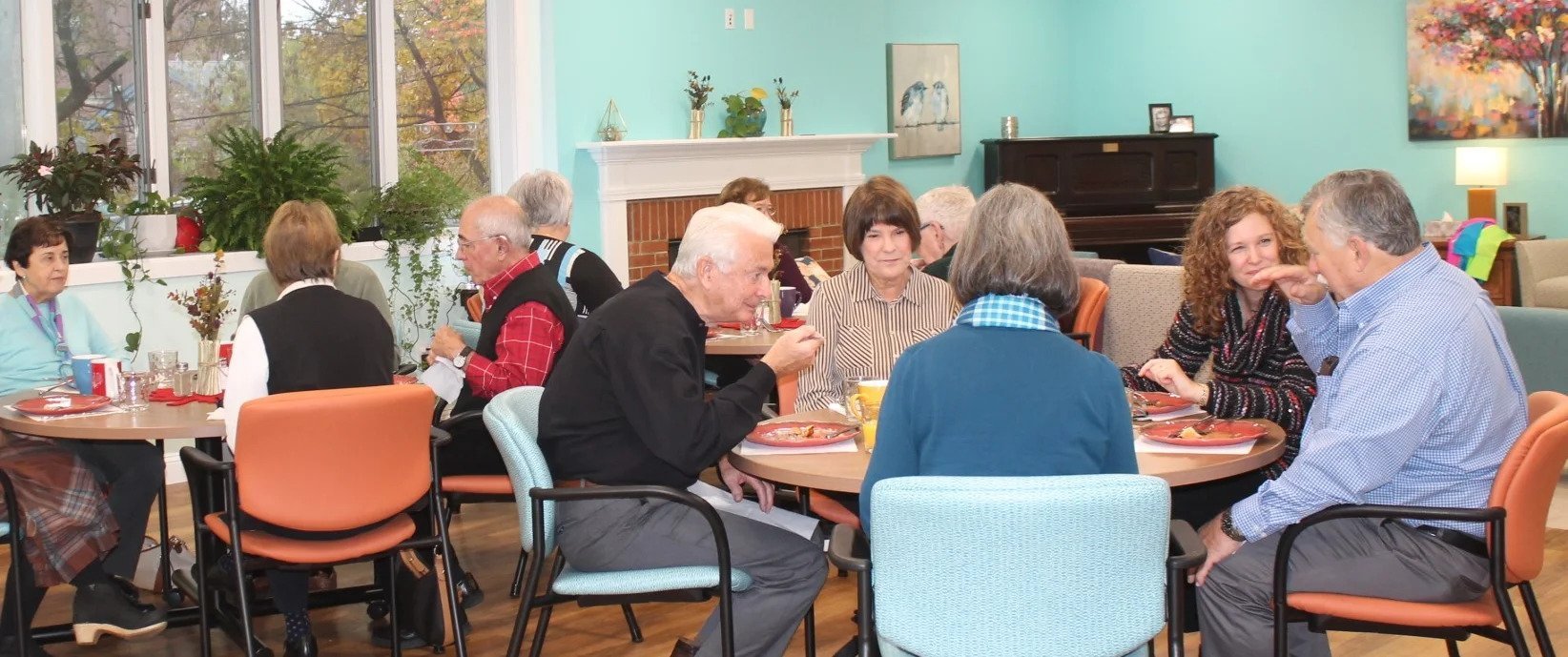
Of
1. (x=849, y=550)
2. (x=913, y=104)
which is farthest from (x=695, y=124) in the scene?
(x=849, y=550)

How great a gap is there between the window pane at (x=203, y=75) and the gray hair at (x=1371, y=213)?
16.8 ft

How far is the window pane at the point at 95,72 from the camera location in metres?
6.13

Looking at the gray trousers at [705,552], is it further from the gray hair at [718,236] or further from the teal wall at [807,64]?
the teal wall at [807,64]

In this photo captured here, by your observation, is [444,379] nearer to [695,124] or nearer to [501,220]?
[501,220]

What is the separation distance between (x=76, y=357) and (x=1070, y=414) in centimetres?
286

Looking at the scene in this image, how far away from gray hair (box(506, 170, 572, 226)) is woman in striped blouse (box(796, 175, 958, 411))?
1413 millimetres

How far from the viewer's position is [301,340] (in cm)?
356

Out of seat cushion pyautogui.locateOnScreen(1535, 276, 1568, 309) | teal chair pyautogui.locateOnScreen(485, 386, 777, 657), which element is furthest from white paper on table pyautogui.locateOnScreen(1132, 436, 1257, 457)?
seat cushion pyautogui.locateOnScreen(1535, 276, 1568, 309)

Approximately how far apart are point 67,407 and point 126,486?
44 cm

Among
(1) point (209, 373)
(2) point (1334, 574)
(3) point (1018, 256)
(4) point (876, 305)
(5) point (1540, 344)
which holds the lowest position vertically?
(2) point (1334, 574)

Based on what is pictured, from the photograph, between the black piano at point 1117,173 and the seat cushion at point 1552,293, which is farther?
the black piano at point 1117,173

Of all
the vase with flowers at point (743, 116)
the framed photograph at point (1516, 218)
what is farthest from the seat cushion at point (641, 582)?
the framed photograph at point (1516, 218)

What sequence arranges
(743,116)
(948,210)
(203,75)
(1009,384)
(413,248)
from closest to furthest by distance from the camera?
(1009,384)
(948,210)
(203,75)
(413,248)
(743,116)

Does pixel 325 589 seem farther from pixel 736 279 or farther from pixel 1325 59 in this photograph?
pixel 1325 59
